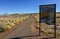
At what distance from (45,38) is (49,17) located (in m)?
2.17

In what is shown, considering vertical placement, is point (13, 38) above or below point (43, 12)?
below

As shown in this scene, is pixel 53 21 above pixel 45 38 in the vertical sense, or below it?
above

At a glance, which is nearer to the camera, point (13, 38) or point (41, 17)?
point (13, 38)

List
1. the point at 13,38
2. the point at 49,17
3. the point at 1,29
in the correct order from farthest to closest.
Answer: the point at 1,29, the point at 49,17, the point at 13,38

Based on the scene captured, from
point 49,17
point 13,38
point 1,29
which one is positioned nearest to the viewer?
point 13,38

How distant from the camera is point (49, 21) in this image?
16.5 meters

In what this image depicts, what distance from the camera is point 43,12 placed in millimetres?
16922

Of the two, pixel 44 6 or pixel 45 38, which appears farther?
pixel 44 6

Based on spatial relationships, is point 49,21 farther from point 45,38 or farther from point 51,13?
point 45,38

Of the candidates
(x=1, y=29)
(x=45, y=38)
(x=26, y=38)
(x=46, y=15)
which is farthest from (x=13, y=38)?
(x=1, y=29)

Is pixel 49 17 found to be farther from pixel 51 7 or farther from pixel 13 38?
pixel 13 38

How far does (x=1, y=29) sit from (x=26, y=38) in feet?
25.9

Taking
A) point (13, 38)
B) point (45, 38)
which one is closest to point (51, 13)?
point (45, 38)

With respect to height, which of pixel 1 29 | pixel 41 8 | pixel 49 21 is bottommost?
pixel 1 29
